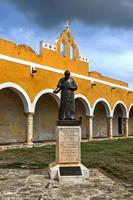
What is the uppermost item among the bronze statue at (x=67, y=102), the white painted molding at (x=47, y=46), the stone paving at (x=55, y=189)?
the white painted molding at (x=47, y=46)

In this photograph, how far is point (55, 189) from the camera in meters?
6.60

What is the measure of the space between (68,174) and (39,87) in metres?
11.8

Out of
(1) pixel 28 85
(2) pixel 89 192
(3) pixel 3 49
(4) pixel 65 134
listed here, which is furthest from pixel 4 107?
(2) pixel 89 192

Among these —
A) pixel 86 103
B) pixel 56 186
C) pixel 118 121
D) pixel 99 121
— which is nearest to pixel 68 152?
pixel 56 186

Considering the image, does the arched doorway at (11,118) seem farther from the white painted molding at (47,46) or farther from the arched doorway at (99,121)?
the arched doorway at (99,121)

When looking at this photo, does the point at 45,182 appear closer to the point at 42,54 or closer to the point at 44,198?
the point at 44,198

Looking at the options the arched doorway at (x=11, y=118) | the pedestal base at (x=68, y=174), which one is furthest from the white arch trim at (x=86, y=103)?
the pedestal base at (x=68, y=174)

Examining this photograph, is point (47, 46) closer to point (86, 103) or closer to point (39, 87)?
point (39, 87)

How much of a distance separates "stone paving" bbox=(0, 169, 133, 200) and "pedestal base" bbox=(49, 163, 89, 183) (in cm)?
16

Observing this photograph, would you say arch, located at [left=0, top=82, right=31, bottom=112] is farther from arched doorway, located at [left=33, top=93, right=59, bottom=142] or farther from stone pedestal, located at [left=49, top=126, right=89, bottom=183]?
stone pedestal, located at [left=49, top=126, right=89, bottom=183]

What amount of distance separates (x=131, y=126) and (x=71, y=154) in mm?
28447

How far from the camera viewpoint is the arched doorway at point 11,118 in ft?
63.1

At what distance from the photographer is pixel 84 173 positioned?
25.3 ft

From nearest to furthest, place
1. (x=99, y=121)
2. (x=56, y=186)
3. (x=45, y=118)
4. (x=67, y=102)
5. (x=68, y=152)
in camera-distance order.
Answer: (x=56, y=186), (x=68, y=152), (x=67, y=102), (x=45, y=118), (x=99, y=121)
